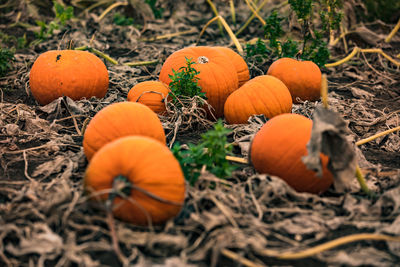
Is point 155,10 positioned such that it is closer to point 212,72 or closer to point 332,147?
point 212,72

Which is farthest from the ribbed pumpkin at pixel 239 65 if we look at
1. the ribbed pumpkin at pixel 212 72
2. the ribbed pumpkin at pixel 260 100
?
the ribbed pumpkin at pixel 260 100

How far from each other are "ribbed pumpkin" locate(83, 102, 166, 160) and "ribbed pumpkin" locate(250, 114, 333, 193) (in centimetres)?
75

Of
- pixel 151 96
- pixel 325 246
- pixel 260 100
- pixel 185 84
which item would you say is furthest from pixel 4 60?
pixel 325 246

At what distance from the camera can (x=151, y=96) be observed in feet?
13.3

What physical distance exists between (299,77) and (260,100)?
85 cm

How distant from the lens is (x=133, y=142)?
2523 mm

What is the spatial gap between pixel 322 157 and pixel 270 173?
364 mm

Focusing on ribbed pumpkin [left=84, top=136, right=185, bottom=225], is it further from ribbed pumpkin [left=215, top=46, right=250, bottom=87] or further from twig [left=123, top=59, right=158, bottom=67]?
twig [left=123, top=59, right=158, bottom=67]

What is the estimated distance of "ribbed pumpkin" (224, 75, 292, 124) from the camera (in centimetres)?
392

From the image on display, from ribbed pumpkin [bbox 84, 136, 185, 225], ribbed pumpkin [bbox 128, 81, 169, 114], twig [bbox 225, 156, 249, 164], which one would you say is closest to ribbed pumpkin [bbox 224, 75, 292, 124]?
ribbed pumpkin [bbox 128, 81, 169, 114]

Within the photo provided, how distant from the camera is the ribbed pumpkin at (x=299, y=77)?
15.0 ft

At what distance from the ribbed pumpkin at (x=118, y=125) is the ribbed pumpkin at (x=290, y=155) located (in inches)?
29.6

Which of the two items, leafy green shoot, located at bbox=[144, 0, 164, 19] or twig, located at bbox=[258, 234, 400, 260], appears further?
leafy green shoot, located at bbox=[144, 0, 164, 19]

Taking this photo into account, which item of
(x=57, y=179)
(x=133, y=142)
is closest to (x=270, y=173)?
(x=133, y=142)
